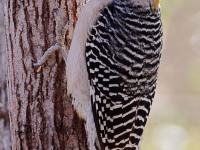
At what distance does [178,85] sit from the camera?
26.6 ft

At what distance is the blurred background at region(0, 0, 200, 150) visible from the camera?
8000 mm

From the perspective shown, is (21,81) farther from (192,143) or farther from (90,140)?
(192,143)

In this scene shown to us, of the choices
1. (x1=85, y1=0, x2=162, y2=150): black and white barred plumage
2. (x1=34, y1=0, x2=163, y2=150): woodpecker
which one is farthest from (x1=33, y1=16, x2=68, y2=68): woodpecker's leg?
(x1=85, y1=0, x2=162, y2=150): black and white barred plumage

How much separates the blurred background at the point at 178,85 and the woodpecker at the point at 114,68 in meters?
2.66

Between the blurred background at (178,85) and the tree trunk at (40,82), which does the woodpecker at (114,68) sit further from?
the blurred background at (178,85)

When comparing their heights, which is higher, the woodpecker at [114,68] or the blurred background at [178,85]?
the blurred background at [178,85]

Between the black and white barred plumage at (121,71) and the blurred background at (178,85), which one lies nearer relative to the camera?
the black and white barred plumage at (121,71)

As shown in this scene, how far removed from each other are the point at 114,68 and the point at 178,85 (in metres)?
3.05

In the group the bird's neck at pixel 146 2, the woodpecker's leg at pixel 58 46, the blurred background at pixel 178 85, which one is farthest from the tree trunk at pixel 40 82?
the blurred background at pixel 178 85

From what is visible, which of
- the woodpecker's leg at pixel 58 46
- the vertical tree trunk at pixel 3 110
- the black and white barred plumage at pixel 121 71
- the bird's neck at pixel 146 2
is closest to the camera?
the black and white barred plumage at pixel 121 71

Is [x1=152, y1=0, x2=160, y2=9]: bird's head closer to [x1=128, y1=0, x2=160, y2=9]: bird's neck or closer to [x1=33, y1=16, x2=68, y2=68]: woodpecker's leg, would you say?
[x1=128, y1=0, x2=160, y2=9]: bird's neck

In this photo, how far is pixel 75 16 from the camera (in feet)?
17.7

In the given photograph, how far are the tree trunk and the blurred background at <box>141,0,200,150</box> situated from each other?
276cm

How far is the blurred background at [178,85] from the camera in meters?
8.00
